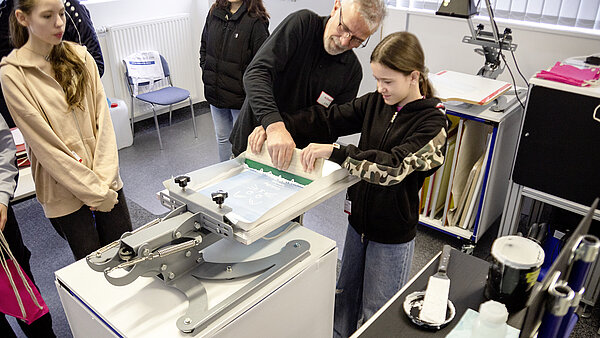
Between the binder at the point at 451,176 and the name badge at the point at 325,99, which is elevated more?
the name badge at the point at 325,99

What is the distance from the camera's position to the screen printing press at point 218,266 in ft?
3.85

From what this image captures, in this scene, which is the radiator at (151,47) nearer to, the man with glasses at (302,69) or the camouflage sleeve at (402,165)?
the man with glasses at (302,69)

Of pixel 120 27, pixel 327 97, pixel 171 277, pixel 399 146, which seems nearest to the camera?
pixel 171 277

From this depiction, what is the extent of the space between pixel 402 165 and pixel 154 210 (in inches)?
83.7

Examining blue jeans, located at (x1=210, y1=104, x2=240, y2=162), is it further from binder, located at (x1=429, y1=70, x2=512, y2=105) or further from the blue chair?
binder, located at (x1=429, y1=70, x2=512, y2=105)

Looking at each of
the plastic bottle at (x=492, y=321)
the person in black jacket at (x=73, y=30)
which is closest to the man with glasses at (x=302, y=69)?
the plastic bottle at (x=492, y=321)

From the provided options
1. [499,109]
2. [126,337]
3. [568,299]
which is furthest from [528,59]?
[126,337]

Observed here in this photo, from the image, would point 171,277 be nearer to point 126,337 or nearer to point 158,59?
point 126,337

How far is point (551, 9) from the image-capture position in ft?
8.84

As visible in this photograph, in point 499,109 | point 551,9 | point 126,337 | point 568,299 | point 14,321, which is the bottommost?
point 14,321

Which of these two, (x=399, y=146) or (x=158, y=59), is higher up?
(x=399, y=146)

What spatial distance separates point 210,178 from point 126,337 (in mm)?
517

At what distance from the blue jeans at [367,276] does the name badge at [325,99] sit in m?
0.46

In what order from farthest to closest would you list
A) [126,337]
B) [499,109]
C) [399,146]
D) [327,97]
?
[499,109] < [327,97] < [399,146] < [126,337]
